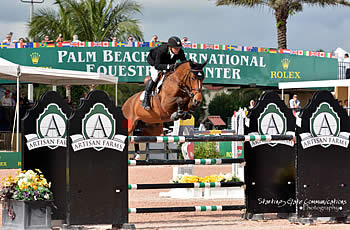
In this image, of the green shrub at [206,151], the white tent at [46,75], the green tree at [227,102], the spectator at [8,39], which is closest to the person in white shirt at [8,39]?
the spectator at [8,39]

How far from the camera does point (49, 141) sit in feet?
21.9

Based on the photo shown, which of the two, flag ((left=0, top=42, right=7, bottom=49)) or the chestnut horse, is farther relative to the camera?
flag ((left=0, top=42, right=7, bottom=49))

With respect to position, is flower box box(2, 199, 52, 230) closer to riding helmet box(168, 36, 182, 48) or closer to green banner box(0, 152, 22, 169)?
riding helmet box(168, 36, 182, 48)

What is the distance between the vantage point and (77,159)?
6.47 meters

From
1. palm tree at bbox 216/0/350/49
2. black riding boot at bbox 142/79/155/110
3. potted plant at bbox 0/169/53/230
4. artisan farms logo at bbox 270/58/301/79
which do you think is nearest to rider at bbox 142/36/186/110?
black riding boot at bbox 142/79/155/110

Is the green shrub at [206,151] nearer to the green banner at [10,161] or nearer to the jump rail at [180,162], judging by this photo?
the green banner at [10,161]

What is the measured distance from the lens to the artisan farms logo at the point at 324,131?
7320 millimetres

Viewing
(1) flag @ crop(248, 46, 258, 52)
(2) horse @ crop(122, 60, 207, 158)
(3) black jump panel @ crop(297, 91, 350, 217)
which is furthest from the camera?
(1) flag @ crop(248, 46, 258, 52)

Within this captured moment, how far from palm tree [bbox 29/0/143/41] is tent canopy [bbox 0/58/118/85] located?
34.4 feet

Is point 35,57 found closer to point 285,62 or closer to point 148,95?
point 285,62

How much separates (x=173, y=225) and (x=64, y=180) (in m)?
1.31

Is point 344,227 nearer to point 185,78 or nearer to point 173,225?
point 173,225

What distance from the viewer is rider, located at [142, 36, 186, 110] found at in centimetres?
963

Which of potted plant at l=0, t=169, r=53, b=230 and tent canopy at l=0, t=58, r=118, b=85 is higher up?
tent canopy at l=0, t=58, r=118, b=85
